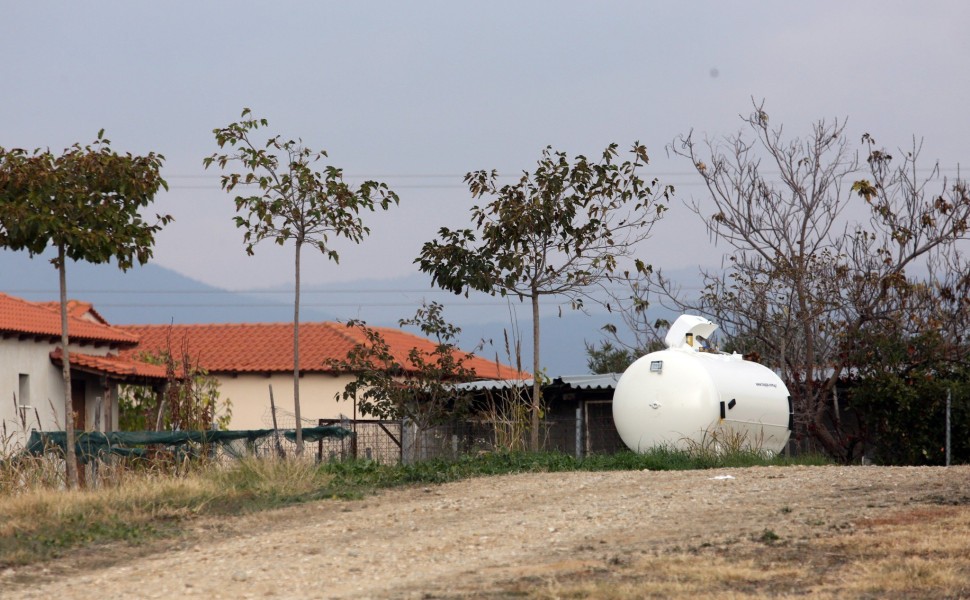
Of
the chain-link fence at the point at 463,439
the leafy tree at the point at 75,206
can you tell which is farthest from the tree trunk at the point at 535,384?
the leafy tree at the point at 75,206

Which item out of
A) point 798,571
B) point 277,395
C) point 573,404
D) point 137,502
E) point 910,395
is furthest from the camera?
point 277,395

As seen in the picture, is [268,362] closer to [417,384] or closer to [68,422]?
[417,384]

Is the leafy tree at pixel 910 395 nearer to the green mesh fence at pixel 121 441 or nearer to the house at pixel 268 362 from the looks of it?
the green mesh fence at pixel 121 441

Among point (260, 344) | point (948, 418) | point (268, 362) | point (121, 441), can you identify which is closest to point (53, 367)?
point (268, 362)

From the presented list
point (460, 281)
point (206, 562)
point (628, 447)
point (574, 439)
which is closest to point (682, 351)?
point (628, 447)

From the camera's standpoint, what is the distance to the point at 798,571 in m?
8.34

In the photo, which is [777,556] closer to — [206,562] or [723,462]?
[206,562]

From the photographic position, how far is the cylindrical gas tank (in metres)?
18.2

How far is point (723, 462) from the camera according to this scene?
55.4 ft

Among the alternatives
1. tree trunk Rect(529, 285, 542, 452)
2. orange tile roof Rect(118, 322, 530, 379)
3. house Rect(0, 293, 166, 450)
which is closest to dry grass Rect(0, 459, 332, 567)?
tree trunk Rect(529, 285, 542, 452)

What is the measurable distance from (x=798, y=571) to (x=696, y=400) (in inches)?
392

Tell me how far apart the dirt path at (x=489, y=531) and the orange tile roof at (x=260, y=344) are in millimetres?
20801

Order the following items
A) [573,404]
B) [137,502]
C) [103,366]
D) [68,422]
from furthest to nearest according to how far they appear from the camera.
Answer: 1. [103,366]
2. [573,404]
3. [68,422]
4. [137,502]

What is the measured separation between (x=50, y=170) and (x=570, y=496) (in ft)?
24.3
